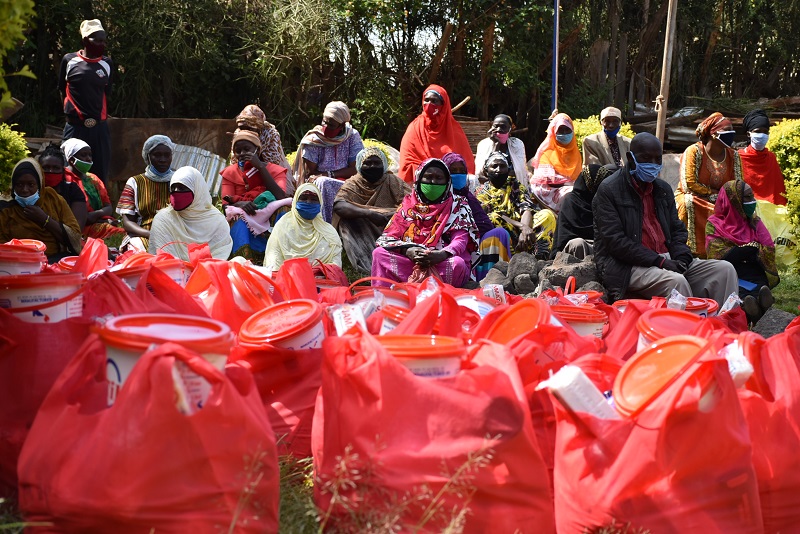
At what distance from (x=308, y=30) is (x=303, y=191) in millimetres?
5336

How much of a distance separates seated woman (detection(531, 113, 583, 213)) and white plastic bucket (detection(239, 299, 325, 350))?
222 inches

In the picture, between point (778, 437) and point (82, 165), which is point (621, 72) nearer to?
point (82, 165)

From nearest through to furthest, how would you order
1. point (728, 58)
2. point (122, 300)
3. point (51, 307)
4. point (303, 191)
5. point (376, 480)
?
point (376, 480)
point (51, 307)
point (122, 300)
point (303, 191)
point (728, 58)

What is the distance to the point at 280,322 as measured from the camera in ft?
9.65

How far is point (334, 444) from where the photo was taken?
2330 millimetres

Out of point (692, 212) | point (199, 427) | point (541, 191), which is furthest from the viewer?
point (541, 191)

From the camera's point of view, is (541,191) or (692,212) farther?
(541,191)

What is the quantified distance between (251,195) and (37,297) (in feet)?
16.5

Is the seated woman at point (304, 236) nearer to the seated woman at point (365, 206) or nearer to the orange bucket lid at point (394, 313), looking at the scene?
the seated woman at point (365, 206)

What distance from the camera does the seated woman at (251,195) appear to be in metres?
7.36

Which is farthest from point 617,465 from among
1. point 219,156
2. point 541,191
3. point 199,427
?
point 219,156

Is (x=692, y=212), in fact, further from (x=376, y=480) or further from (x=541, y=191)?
(x=376, y=480)

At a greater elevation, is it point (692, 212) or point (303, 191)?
point (303, 191)

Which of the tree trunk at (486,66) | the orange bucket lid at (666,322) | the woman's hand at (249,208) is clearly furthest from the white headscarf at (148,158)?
the tree trunk at (486,66)
